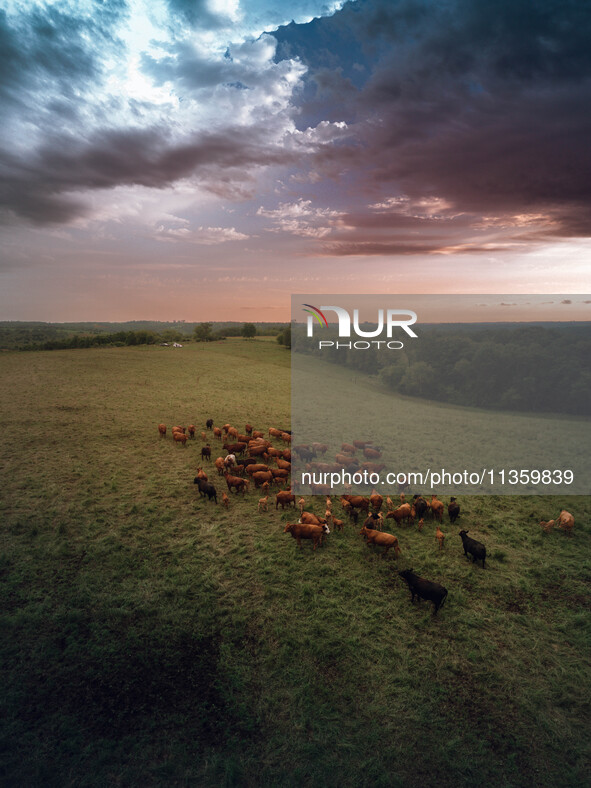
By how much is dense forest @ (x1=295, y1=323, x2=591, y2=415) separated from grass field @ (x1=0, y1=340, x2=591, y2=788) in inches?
1197

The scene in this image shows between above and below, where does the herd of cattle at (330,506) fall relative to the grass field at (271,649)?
above

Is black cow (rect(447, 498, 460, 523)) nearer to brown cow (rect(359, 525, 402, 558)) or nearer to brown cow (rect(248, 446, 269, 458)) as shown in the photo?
brown cow (rect(359, 525, 402, 558))

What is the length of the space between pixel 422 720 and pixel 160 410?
24.8 meters

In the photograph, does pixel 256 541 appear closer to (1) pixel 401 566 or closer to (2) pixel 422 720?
(1) pixel 401 566

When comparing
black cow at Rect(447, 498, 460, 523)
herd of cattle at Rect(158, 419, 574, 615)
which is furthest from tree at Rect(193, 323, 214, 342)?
black cow at Rect(447, 498, 460, 523)

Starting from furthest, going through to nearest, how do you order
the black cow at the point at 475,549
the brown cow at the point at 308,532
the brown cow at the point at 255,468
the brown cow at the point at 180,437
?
the brown cow at the point at 180,437, the brown cow at the point at 255,468, the brown cow at the point at 308,532, the black cow at the point at 475,549

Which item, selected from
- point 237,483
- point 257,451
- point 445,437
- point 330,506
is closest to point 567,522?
point 330,506

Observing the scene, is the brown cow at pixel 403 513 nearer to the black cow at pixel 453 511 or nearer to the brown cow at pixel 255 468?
the black cow at pixel 453 511

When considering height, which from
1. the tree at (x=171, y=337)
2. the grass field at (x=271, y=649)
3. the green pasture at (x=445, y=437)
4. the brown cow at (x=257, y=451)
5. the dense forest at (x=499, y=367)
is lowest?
the grass field at (x=271, y=649)

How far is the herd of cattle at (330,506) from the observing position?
11.0 m

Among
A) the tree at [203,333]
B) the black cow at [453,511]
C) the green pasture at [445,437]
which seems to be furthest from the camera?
the tree at [203,333]

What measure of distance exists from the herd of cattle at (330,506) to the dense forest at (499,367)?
2800 centimetres

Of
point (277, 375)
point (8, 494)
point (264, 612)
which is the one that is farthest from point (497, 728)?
point (277, 375)

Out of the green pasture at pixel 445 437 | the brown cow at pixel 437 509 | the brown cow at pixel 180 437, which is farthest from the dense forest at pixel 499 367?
the brown cow at pixel 437 509
